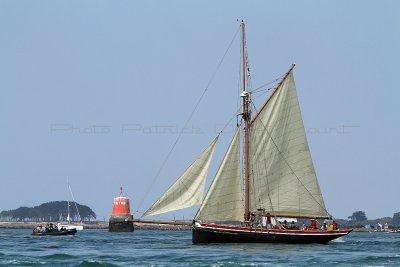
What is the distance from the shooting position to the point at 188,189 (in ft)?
260

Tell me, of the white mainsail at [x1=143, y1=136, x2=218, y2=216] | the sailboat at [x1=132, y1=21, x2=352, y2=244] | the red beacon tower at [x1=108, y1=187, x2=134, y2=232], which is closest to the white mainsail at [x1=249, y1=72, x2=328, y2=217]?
the sailboat at [x1=132, y1=21, x2=352, y2=244]

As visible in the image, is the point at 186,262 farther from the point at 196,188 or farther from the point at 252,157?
the point at 252,157

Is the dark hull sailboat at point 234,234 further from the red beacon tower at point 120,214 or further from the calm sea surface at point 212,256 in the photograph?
the red beacon tower at point 120,214

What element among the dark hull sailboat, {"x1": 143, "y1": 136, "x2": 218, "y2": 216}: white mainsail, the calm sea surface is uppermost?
{"x1": 143, "y1": 136, "x2": 218, "y2": 216}: white mainsail

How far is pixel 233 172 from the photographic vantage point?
82.4m

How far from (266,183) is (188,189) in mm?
8924

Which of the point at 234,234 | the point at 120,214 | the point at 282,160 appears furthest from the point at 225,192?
the point at 120,214

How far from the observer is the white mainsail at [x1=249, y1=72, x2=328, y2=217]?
84062mm

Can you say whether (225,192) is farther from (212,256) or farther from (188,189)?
(212,256)

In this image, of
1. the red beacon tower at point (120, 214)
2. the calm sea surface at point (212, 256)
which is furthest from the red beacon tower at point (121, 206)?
the calm sea surface at point (212, 256)

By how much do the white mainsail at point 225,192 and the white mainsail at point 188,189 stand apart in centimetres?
168

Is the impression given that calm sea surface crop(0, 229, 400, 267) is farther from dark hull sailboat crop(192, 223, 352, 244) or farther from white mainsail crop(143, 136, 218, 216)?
white mainsail crop(143, 136, 218, 216)

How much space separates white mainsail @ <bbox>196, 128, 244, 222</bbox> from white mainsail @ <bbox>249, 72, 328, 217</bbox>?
282 centimetres

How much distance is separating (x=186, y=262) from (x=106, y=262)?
5660 millimetres
